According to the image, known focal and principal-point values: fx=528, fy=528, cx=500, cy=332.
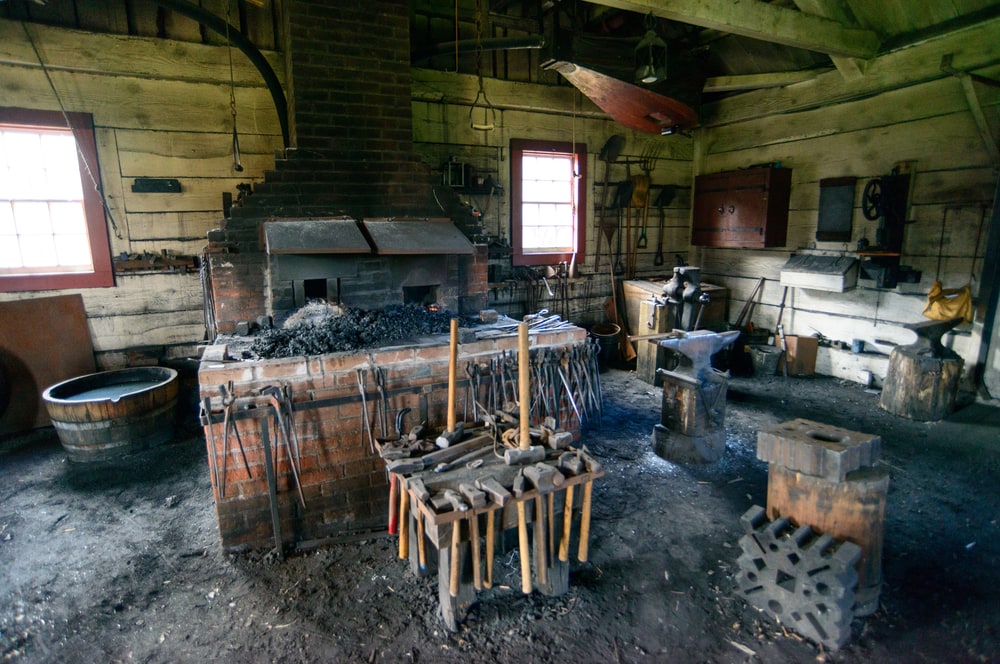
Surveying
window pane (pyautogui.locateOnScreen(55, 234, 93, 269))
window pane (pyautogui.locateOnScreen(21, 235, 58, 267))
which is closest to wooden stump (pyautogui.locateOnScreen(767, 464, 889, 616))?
window pane (pyautogui.locateOnScreen(55, 234, 93, 269))

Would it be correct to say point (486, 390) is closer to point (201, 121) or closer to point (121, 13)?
point (201, 121)

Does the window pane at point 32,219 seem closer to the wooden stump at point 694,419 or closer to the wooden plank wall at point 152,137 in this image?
the wooden plank wall at point 152,137

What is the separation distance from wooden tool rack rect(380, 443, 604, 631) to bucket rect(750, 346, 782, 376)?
4130 millimetres

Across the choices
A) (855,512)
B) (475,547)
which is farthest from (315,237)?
(855,512)

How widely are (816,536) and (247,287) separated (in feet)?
12.9

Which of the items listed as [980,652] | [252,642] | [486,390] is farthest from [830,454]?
[252,642]

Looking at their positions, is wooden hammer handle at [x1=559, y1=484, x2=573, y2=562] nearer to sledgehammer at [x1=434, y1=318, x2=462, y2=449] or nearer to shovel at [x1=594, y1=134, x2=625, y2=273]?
sledgehammer at [x1=434, y1=318, x2=462, y2=449]

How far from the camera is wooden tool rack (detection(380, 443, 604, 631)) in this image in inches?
85.9

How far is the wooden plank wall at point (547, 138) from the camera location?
5492 mm

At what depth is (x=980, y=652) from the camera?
221 cm

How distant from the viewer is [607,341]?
634 centimetres

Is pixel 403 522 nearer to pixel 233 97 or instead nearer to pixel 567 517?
pixel 567 517

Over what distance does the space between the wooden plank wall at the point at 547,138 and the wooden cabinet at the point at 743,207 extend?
0.44 meters

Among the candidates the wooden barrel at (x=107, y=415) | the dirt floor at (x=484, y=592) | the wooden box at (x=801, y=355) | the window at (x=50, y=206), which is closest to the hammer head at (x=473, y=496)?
the dirt floor at (x=484, y=592)
